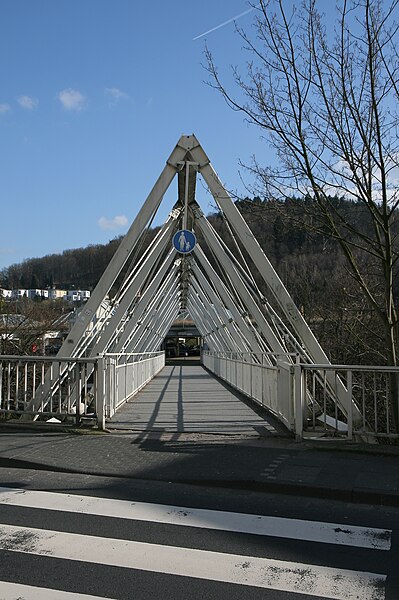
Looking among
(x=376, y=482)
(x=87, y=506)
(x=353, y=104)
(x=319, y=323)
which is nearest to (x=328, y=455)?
(x=376, y=482)

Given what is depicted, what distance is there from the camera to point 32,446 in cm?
800

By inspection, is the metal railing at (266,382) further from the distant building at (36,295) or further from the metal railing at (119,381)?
the distant building at (36,295)

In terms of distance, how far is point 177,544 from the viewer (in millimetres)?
4570

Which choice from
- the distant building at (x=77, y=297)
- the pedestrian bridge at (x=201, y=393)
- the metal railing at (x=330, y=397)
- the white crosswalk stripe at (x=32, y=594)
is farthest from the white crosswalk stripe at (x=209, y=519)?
the distant building at (x=77, y=297)

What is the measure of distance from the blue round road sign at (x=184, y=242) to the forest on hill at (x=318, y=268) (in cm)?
83

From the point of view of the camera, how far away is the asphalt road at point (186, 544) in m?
3.75

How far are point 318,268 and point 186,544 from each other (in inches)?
814

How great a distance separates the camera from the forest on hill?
29.8ft

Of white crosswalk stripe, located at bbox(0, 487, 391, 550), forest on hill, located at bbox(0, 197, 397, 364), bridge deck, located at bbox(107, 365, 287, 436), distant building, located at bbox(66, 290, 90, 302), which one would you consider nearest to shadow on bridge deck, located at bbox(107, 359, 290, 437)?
bridge deck, located at bbox(107, 365, 287, 436)

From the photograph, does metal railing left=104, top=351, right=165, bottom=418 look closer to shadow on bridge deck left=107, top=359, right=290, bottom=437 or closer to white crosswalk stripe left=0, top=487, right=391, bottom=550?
shadow on bridge deck left=107, top=359, right=290, bottom=437

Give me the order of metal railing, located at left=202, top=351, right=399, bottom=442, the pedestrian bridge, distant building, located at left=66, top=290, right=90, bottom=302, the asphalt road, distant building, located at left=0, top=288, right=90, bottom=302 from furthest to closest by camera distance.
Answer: distant building, located at left=66, top=290, right=90, bottom=302
distant building, located at left=0, top=288, right=90, bottom=302
the pedestrian bridge
metal railing, located at left=202, top=351, right=399, bottom=442
the asphalt road

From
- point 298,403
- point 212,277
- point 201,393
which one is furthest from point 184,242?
point 298,403

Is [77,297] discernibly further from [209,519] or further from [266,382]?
[209,519]

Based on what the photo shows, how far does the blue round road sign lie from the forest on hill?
830 millimetres
